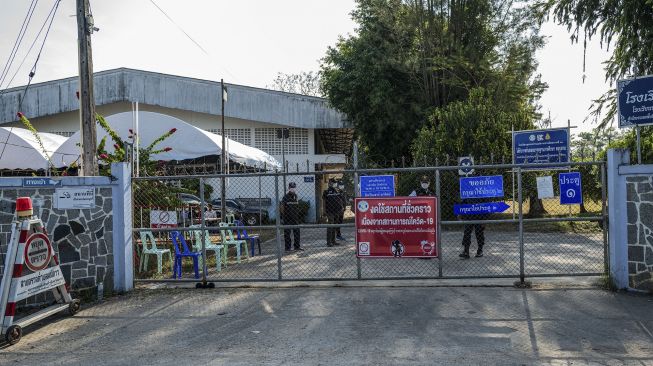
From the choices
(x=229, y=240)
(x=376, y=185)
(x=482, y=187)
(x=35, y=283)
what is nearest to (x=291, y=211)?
(x=229, y=240)

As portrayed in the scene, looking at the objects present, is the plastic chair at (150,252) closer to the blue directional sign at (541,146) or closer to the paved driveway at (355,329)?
the paved driveway at (355,329)

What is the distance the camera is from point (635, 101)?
764cm

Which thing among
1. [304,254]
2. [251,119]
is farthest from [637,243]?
[251,119]

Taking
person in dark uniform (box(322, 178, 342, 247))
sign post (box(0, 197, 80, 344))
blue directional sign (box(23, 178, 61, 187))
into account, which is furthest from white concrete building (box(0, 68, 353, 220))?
sign post (box(0, 197, 80, 344))

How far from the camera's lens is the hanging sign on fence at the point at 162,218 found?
9.51 meters

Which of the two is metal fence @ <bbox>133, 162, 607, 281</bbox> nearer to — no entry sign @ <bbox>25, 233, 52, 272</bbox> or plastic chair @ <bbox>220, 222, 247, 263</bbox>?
plastic chair @ <bbox>220, 222, 247, 263</bbox>

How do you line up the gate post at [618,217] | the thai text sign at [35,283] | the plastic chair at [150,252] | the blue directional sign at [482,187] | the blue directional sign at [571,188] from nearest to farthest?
the thai text sign at [35,283]
the gate post at [618,217]
the blue directional sign at [571,188]
the blue directional sign at [482,187]
the plastic chair at [150,252]

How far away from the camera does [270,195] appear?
23.9m

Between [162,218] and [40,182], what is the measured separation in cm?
213

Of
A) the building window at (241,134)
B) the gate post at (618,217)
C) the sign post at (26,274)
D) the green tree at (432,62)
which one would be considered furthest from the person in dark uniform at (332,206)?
the building window at (241,134)

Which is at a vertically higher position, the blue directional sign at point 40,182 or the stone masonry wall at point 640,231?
the blue directional sign at point 40,182

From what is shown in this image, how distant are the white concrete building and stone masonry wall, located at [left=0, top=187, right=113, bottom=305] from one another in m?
18.3

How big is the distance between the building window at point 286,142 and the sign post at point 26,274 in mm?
20427

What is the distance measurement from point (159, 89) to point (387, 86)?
12204 mm
